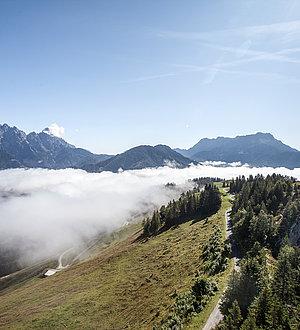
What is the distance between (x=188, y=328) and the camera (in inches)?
2298

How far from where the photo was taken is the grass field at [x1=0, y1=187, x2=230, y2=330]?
254ft

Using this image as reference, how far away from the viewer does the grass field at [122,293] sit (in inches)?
3047

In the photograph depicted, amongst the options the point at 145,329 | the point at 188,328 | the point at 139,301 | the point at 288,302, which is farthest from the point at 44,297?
the point at 288,302

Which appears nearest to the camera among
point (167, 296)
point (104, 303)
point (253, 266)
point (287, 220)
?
point (253, 266)

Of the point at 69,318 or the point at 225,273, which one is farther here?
the point at 69,318

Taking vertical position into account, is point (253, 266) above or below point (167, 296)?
above

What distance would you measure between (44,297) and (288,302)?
89239 millimetres

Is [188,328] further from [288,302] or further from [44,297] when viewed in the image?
[44,297]

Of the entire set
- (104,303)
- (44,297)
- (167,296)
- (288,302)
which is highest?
(288,302)

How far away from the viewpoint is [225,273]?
8038 centimetres

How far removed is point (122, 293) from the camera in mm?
94625

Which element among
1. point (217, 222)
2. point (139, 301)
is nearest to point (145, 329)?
point (139, 301)

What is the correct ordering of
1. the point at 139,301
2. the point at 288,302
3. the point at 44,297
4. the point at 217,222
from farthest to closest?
1. the point at 217,222
2. the point at 44,297
3. the point at 139,301
4. the point at 288,302

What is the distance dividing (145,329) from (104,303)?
1119 inches
